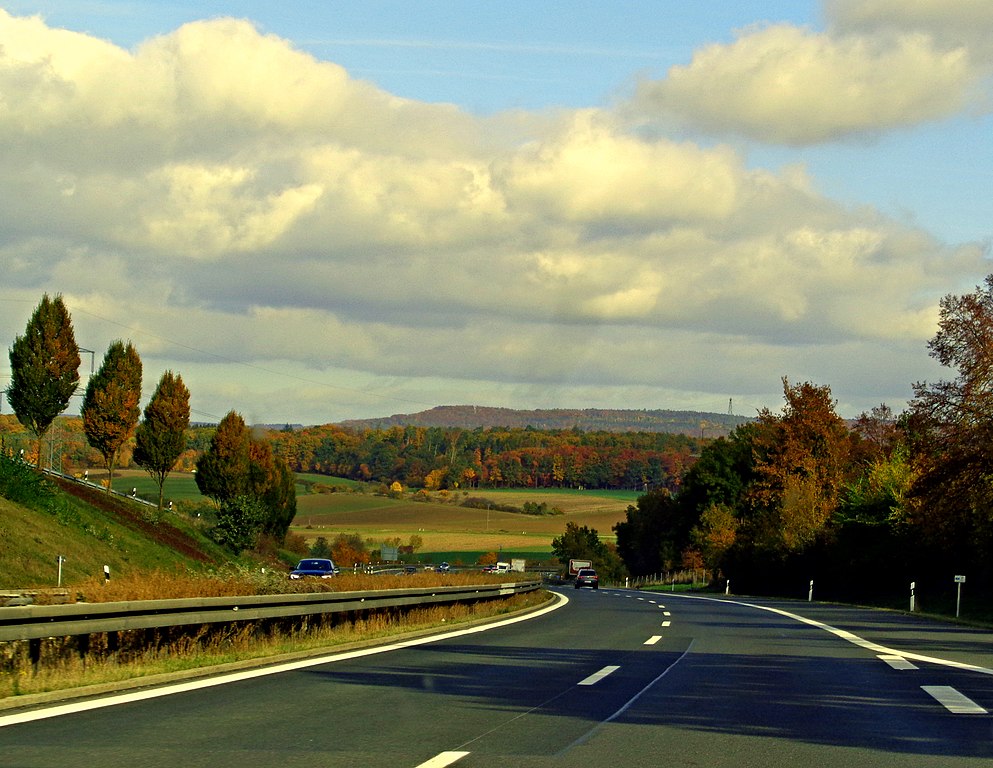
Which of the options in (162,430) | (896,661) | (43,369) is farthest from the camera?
(162,430)

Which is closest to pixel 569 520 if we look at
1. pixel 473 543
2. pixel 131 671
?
pixel 473 543

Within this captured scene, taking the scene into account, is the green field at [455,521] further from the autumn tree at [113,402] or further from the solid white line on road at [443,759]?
the solid white line on road at [443,759]

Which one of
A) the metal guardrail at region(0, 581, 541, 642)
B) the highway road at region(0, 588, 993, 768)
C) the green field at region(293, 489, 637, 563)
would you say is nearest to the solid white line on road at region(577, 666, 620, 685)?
the highway road at region(0, 588, 993, 768)

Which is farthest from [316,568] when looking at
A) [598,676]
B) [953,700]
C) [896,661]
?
[953,700]

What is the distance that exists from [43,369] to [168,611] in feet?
191

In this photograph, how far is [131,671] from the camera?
1256cm

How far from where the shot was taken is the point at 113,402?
7594 cm

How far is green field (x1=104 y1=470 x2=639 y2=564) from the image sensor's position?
12731 centimetres

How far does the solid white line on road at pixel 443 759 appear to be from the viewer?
795cm

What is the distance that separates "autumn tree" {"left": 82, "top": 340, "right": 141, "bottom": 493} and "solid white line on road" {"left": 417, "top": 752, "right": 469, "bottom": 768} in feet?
231

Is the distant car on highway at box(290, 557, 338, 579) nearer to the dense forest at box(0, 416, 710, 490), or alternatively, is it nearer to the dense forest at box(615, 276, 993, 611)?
the dense forest at box(615, 276, 993, 611)

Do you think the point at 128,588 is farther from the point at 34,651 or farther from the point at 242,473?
the point at 242,473

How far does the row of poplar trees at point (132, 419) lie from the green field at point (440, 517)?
2607cm

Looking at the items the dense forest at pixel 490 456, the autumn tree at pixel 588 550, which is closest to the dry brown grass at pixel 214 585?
the autumn tree at pixel 588 550
